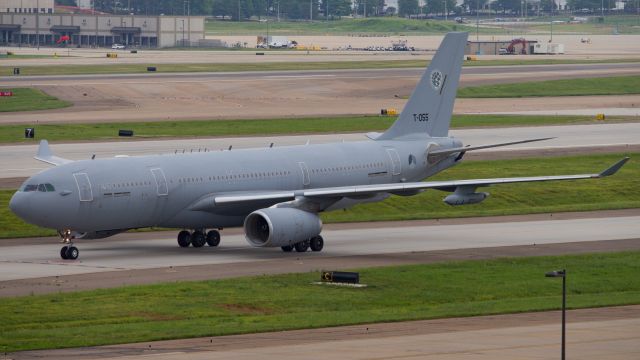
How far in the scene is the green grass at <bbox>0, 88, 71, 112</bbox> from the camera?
120m

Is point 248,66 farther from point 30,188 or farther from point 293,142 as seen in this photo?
point 30,188

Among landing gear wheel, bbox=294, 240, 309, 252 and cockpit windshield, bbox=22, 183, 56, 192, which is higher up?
cockpit windshield, bbox=22, 183, 56, 192

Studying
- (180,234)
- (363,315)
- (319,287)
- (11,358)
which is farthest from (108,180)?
(11,358)

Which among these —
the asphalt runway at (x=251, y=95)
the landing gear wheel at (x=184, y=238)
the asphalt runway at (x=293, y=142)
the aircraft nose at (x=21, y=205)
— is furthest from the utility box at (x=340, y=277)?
the asphalt runway at (x=251, y=95)

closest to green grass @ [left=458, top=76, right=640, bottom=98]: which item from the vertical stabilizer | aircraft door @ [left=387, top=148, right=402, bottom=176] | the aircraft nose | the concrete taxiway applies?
the vertical stabilizer

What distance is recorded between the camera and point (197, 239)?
193ft

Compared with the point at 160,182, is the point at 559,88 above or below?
below

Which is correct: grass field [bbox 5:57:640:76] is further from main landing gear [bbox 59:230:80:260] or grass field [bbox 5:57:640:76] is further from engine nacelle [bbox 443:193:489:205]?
engine nacelle [bbox 443:193:489:205]

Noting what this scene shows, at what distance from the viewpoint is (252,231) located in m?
55.8

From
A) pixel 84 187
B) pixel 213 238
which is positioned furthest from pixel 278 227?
pixel 84 187

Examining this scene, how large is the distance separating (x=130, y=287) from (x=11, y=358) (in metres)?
11.1

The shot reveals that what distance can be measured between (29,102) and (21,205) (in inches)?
2831

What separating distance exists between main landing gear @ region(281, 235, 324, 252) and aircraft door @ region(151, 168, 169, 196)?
525 centimetres

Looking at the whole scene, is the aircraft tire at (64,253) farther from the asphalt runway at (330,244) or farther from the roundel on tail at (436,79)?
the roundel on tail at (436,79)
